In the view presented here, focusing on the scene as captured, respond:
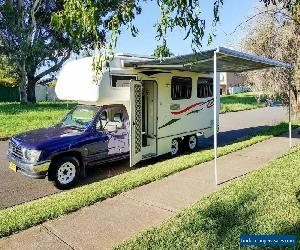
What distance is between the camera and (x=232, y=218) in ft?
18.5

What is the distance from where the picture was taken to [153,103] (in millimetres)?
10680

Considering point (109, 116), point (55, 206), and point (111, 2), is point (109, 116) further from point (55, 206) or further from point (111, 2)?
point (111, 2)

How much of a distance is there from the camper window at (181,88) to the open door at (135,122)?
179 centimetres

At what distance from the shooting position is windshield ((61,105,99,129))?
889 centimetres

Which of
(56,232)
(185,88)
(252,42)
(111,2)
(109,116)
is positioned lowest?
(56,232)

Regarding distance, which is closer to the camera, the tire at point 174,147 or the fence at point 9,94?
the tire at point 174,147

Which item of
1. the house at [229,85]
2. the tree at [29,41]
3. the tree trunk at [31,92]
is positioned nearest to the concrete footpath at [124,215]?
the tree at [29,41]

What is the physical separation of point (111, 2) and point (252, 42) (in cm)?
1282

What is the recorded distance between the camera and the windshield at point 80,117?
8.89 metres

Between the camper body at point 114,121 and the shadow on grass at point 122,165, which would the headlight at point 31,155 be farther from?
the shadow on grass at point 122,165

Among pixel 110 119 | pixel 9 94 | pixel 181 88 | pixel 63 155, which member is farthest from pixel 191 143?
pixel 9 94

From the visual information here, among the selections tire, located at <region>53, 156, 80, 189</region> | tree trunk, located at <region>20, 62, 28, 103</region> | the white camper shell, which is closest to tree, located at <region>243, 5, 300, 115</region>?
the white camper shell

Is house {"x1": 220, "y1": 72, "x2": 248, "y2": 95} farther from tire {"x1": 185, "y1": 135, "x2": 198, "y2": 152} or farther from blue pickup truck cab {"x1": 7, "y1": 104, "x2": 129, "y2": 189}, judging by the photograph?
blue pickup truck cab {"x1": 7, "y1": 104, "x2": 129, "y2": 189}

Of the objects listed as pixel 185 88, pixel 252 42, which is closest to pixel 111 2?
pixel 185 88
